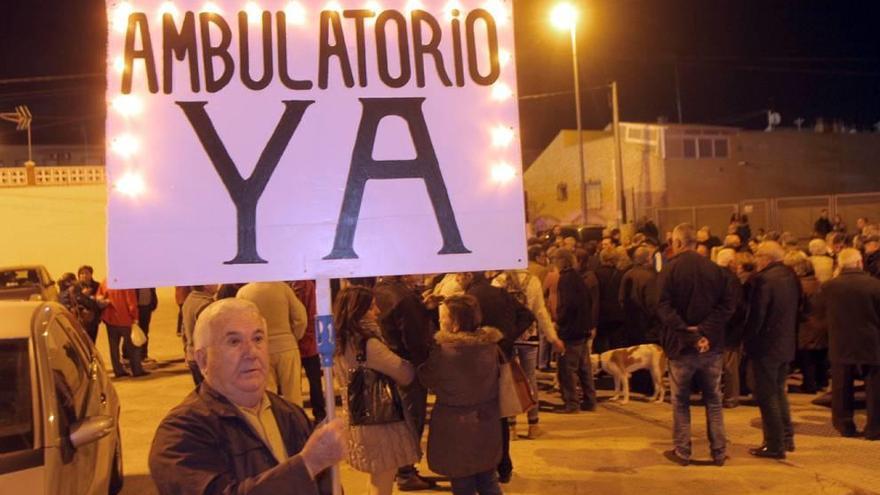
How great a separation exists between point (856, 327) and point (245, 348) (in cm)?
710

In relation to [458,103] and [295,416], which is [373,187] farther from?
[295,416]

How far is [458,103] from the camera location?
3.38 m

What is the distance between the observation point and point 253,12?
3250 millimetres

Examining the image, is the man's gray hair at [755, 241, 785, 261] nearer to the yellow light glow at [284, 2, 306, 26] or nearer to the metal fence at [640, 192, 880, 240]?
the yellow light glow at [284, 2, 306, 26]

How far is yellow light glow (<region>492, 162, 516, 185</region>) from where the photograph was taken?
3360 millimetres

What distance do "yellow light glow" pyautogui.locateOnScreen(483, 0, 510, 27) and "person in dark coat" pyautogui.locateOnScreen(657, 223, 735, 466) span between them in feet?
15.1

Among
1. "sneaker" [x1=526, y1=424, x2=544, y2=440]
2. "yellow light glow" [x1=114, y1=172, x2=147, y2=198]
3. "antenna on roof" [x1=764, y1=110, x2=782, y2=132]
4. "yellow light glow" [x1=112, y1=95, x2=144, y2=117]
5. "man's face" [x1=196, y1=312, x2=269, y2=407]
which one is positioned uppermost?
"antenna on roof" [x1=764, y1=110, x2=782, y2=132]

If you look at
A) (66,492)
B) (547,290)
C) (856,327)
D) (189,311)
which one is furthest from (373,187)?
(547,290)

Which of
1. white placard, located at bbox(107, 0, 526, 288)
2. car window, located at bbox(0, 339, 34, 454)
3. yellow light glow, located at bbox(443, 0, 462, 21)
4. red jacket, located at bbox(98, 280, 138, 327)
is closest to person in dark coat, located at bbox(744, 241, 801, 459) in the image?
white placard, located at bbox(107, 0, 526, 288)

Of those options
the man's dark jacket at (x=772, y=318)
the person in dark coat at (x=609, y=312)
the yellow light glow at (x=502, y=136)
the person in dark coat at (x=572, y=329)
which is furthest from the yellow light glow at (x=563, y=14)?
the yellow light glow at (x=502, y=136)

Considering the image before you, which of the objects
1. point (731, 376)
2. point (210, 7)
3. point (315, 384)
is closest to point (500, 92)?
point (210, 7)

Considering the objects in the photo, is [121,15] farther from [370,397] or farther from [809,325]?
[809,325]

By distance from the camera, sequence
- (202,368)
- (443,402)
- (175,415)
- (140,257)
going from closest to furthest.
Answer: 1. (175,415)
2. (202,368)
3. (140,257)
4. (443,402)

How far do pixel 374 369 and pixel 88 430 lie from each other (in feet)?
5.56
